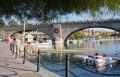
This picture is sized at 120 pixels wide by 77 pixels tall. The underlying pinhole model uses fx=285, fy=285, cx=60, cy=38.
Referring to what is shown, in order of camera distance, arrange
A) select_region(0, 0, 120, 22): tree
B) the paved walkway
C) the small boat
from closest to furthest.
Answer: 1. select_region(0, 0, 120, 22): tree
2. the paved walkway
3. the small boat

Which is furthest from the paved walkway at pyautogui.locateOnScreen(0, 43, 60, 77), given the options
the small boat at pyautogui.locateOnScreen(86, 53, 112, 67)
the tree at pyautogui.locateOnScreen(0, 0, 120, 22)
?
the small boat at pyautogui.locateOnScreen(86, 53, 112, 67)

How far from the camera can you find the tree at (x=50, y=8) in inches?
156

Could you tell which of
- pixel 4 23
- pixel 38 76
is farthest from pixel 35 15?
pixel 38 76

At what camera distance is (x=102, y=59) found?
143 feet

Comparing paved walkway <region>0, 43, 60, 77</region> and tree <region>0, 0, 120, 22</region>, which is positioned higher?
tree <region>0, 0, 120, 22</region>

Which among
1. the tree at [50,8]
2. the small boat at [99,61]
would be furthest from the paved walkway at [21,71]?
the small boat at [99,61]

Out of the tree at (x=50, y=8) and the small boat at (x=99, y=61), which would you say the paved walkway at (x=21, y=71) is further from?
the small boat at (x=99, y=61)

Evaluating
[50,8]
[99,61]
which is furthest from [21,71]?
[99,61]

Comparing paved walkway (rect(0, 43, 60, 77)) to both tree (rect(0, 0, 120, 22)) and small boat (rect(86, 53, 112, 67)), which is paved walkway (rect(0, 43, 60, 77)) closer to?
tree (rect(0, 0, 120, 22))

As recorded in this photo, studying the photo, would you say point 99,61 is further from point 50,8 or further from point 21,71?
point 50,8

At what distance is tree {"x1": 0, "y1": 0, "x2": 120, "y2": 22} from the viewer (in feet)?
13.0

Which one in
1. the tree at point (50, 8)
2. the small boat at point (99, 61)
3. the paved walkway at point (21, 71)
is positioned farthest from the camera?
the small boat at point (99, 61)

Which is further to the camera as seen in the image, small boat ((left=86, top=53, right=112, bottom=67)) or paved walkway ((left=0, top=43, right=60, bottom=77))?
small boat ((left=86, top=53, right=112, bottom=67))

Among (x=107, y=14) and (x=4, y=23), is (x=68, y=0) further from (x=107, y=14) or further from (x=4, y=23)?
(x=4, y=23)
